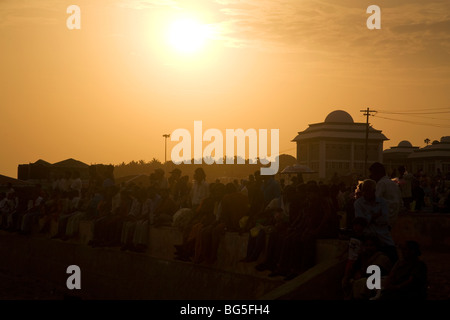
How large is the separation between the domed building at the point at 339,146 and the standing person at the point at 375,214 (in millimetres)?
59372

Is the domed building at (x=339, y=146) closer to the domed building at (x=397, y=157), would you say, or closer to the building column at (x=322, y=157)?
the building column at (x=322, y=157)

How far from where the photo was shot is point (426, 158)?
70.2 metres

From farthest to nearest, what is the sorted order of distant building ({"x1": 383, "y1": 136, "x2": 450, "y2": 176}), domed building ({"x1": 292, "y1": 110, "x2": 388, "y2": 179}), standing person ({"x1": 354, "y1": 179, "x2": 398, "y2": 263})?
domed building ({"x1": 292, "y1": 110, "x2": 388, "y2": 179})
distant building ({"x1": 383, "y1": 136, "x2": 450, "y2": 176})
standing person ({"x1": 354, "y1": 179, "x2": 398, "y2": 263})

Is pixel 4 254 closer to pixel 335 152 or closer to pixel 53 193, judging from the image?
pixel 53 193

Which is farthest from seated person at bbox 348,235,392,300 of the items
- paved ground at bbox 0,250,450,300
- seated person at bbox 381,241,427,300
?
paved ground at bbox 0,250,450,300

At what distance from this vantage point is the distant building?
69125 mm

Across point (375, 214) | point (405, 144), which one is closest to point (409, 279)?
point (375, 214)

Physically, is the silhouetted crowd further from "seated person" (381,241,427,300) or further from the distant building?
the distant building

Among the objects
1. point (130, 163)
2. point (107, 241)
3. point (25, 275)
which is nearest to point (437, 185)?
point (107, 241)

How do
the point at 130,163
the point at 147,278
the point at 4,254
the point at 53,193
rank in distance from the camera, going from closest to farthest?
the point at 147,278, the point at 53,193, the point at 4,254, the point at 130,163

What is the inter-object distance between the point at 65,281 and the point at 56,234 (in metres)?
1.85

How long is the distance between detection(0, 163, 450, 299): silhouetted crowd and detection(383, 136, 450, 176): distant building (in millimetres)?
48436

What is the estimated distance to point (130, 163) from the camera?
100438mm

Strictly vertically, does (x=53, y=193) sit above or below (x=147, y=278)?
above
